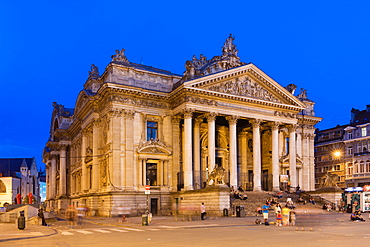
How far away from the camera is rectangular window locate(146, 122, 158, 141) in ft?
161

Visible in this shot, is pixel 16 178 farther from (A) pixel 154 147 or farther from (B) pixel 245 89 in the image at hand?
(B) pixel 245 89

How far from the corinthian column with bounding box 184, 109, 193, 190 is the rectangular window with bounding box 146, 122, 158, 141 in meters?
4.08

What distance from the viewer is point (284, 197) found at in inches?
1959

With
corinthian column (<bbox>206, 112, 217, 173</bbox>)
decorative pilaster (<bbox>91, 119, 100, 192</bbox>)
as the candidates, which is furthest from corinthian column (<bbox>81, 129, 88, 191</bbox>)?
corinthian column (<bbox>206, 112, 217, 173</bbox>)

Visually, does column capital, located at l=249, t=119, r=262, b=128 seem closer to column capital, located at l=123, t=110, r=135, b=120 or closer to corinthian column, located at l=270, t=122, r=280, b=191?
corinthian column, located at l=270, t=122, r=280, b=191

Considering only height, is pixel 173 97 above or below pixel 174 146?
above

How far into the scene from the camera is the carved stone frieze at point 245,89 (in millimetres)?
49525

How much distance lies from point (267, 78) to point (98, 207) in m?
24.9

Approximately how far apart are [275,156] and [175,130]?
12.7 meters

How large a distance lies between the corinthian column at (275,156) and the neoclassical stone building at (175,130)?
4.8 inches

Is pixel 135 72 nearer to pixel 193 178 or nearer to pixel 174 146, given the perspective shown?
pixel 174 146

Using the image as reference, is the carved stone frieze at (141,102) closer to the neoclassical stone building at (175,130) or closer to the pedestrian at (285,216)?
the neoclassical stone building at (175,130)

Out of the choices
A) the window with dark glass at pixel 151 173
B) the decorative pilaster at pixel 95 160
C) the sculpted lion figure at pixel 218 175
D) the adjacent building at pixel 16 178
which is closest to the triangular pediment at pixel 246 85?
the sculpted lion figure at pixel 218 175

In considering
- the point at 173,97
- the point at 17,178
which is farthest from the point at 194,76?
the point at 17,178
